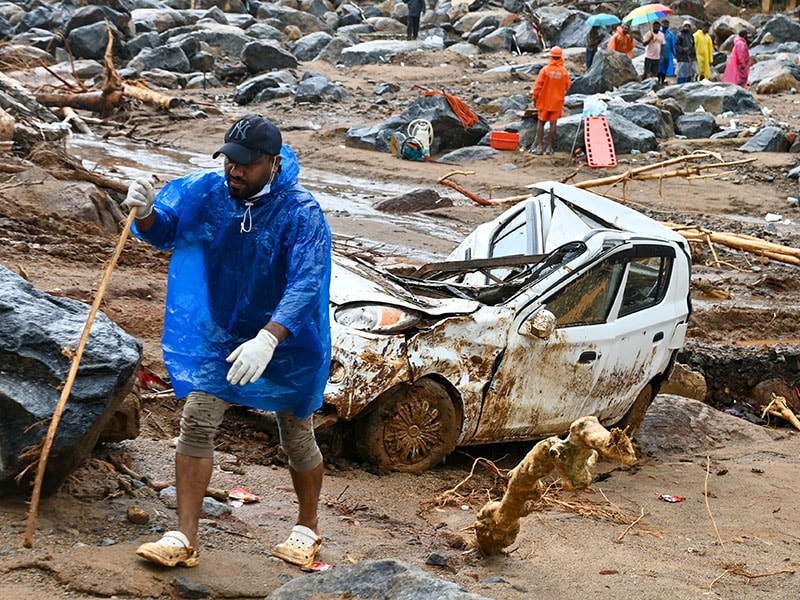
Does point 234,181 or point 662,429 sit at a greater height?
point 234,181

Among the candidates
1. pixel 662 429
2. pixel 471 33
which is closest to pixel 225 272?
pixel 662 429

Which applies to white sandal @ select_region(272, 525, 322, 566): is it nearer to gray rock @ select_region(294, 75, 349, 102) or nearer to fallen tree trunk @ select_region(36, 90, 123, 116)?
fallen tree trunk @ select_region(36, 90, 123, 116)

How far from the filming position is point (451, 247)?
13828 millimetres

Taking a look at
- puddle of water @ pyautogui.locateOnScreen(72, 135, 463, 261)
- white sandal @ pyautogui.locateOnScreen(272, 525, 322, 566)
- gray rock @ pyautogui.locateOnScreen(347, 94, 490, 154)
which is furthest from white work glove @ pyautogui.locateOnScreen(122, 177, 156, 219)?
gray rock @ pyautogui.locateOnScreen(347, 94, 490, 154)

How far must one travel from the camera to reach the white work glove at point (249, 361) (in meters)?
3.83

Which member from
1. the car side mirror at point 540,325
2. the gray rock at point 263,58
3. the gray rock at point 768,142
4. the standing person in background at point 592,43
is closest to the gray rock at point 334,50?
the gray rock at point 263,58

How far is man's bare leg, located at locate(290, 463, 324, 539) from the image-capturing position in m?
4.63

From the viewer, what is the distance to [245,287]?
4332mm

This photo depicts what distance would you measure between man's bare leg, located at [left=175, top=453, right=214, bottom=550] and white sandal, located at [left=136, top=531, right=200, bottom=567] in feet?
0.14

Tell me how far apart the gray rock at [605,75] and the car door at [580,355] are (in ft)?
62.0

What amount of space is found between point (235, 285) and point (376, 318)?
199 centimetres

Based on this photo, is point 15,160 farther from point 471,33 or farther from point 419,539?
point 471,33

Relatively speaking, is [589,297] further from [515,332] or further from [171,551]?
[171,551]

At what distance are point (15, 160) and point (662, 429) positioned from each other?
282 inches
